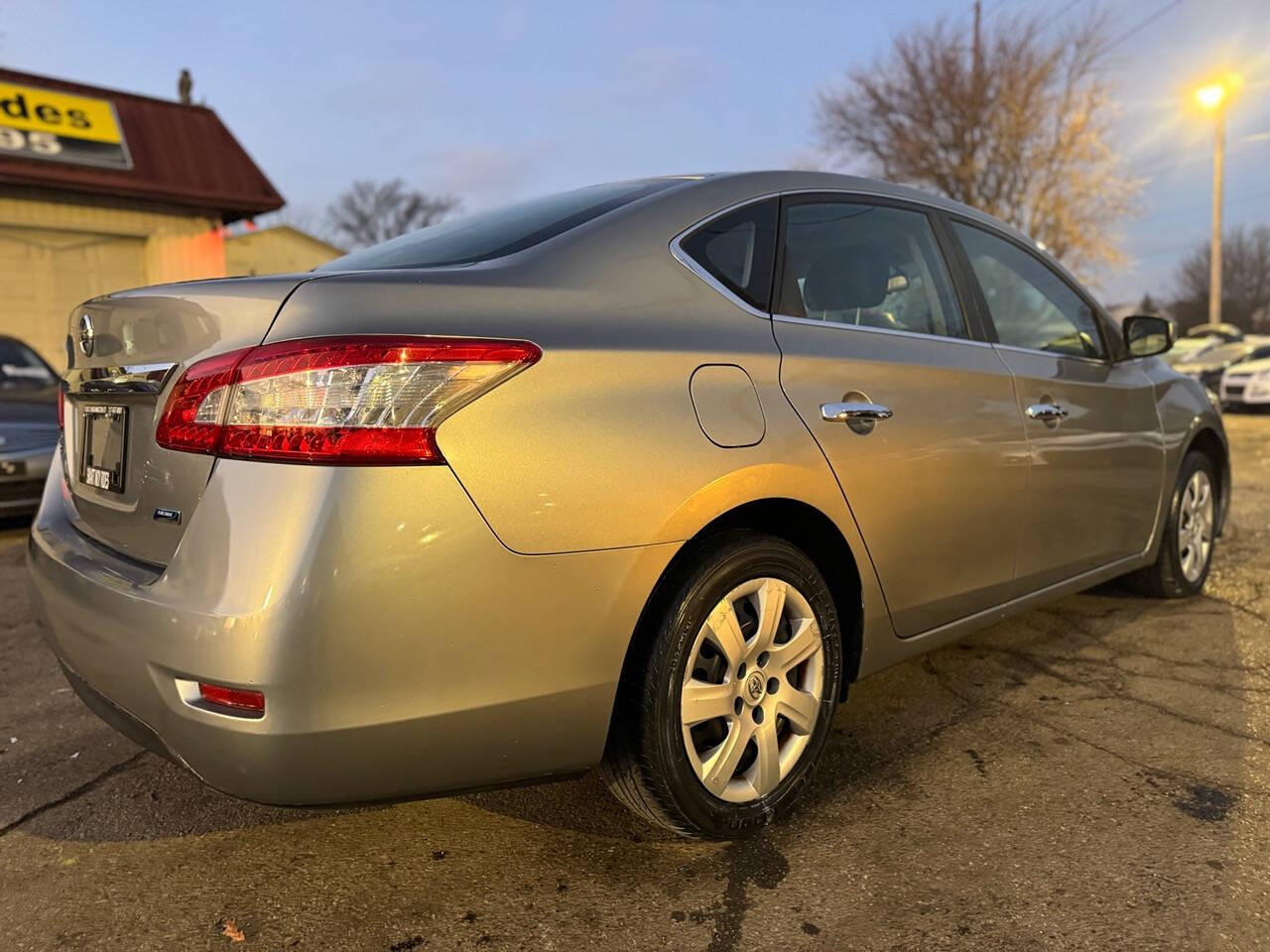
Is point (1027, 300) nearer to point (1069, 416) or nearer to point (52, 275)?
point (1069, 416)

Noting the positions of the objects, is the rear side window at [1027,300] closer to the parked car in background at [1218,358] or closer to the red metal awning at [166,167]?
the red metal awning at [166,167]

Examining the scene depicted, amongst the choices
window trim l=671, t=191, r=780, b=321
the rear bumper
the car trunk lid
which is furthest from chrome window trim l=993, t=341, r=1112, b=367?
the car trunk lid

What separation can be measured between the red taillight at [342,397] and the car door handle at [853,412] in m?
0.91

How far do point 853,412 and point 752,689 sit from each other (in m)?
0.74

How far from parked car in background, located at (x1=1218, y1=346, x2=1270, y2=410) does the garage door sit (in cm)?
1662

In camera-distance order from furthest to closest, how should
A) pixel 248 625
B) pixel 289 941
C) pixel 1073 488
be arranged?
pixel 1073 488 → pixel 289 941 → pixel 248 625

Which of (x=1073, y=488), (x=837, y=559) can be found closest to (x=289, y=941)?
(x=837, y=559)

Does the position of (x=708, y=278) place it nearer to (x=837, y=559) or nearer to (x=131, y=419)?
(x=837, y=559)

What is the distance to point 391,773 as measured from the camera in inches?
70.7

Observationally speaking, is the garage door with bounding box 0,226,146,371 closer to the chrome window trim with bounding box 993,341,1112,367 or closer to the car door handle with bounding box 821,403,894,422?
the chrome window trim with bounding box 993,341,1112,367

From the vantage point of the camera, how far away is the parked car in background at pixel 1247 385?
1509 centimetres

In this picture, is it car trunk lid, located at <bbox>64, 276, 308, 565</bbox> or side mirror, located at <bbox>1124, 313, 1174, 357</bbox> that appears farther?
side mirror, located at <bbox>1124, 313, 1174, 357</bbox>

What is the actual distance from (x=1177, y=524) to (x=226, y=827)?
3.73 metres

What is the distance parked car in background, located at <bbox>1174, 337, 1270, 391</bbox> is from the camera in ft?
56.3
